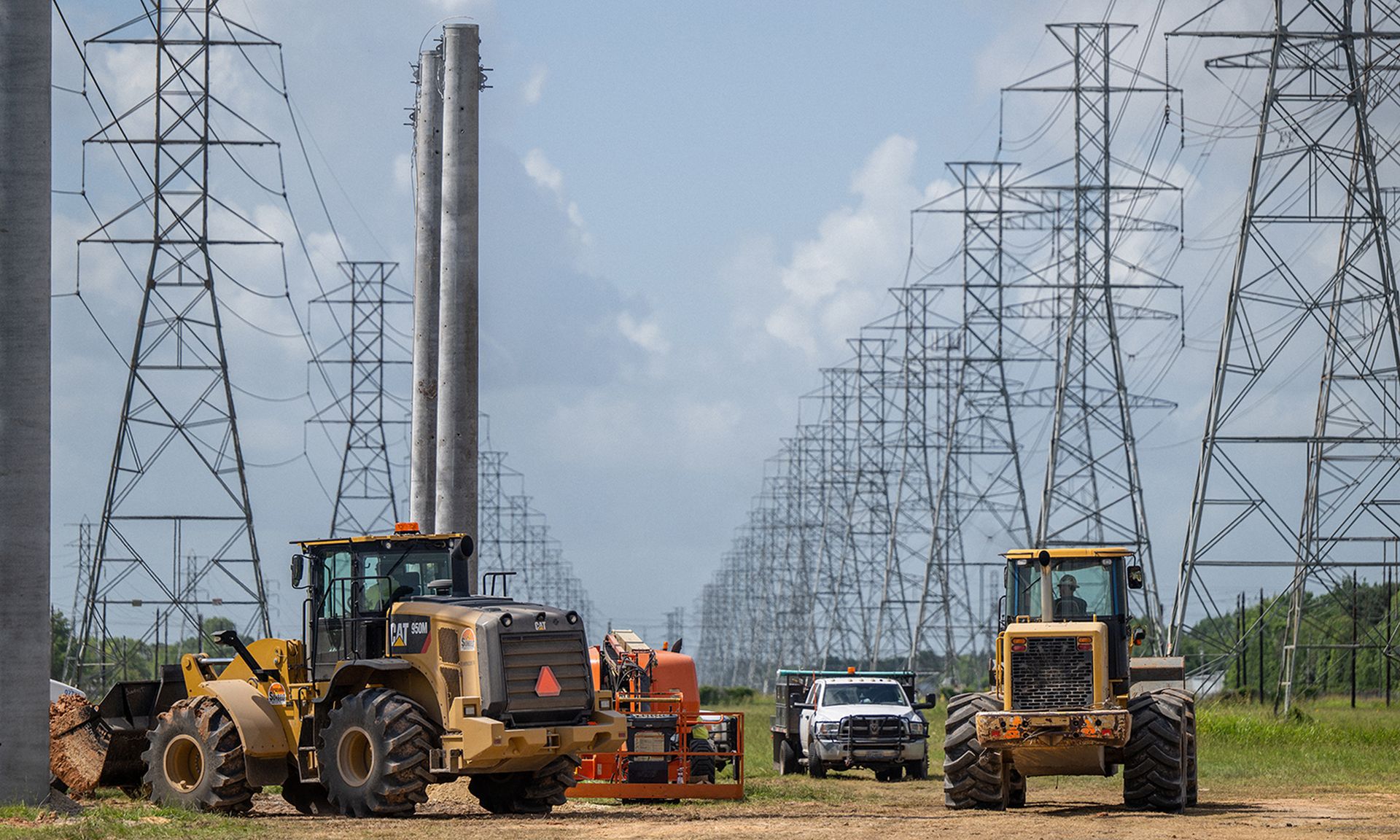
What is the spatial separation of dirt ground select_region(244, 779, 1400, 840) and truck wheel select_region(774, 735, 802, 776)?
9.13 m

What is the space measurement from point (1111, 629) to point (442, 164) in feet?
38.9

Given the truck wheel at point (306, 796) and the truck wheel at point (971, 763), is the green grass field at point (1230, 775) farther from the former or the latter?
the truck wheel at point (971, 763)

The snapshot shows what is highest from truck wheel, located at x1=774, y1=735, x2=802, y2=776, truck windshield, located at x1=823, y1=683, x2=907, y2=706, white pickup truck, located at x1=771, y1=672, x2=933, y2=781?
truck windshield, located at x1=823, y1=683, x2=907, y2=706

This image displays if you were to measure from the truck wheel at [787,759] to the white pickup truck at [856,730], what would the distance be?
1 centimetres

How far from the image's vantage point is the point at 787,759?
3653 centimetres

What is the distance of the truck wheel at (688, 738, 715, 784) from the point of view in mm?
25594

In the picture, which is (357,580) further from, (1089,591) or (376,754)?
(1089,591)

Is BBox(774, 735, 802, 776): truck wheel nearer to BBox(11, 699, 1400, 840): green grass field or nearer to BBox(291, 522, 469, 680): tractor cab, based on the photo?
BBox(11, 699, 1400, 840): green grass field

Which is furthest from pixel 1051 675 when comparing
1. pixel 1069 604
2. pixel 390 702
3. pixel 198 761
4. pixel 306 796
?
pixel 198 761

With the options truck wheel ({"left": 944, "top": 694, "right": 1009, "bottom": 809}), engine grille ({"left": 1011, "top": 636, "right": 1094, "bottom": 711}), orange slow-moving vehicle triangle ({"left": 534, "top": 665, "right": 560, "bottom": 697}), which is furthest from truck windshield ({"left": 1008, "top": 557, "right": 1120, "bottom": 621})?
orange slow-moving vehicle triangle ({"left": 534, "top": 665, "right": 560, "bottom": 697})

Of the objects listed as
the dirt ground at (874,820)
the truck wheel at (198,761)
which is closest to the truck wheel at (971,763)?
the dirt ground at (874,820)

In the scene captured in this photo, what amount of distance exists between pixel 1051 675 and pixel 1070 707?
1.51 feet

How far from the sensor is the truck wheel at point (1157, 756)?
22.6m

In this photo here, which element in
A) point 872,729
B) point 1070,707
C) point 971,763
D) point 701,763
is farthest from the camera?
point 872,729
